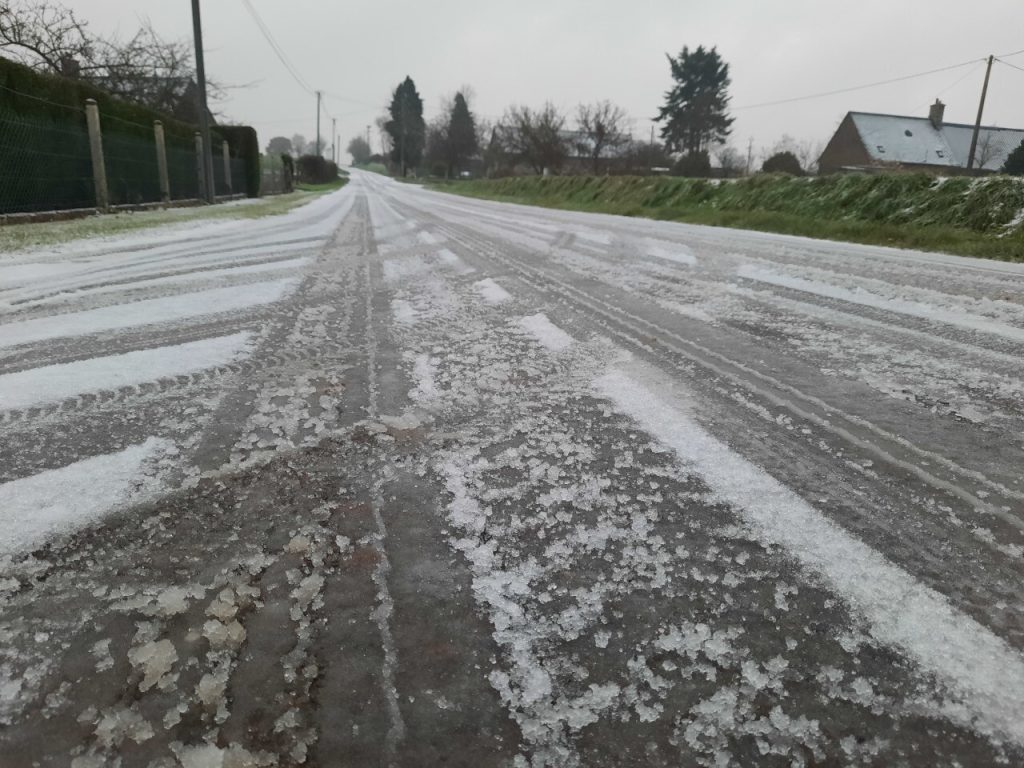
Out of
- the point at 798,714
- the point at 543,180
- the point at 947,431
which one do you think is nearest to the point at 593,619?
the point at 798,714

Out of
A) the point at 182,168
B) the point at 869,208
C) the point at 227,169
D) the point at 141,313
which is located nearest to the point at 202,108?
the point at 182,168

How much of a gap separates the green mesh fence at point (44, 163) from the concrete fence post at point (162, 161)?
3.38 m

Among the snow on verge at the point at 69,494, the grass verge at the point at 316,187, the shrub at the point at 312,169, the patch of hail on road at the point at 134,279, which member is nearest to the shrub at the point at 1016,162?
the patch of hail on road at the point at 134,279

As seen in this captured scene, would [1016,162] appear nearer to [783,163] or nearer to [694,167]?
[783,163]

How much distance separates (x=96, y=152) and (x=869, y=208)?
48.3ft

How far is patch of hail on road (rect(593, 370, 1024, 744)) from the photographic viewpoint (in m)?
1.02

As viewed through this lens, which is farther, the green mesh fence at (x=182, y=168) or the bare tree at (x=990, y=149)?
the bare tree at (x=990, y=149)

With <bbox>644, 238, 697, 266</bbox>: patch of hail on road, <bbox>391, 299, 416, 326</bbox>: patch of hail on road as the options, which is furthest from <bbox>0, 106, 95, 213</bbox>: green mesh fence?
<bbox>644, 238, 697, 266</bbox>: patch of hail on road

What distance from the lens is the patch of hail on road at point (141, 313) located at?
326 cm

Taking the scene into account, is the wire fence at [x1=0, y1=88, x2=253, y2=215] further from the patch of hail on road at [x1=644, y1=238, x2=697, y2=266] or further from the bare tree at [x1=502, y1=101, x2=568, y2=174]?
the bare tree at [x1=502, y1=101, x2=568, y2=174]

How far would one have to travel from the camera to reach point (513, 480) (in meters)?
1.75

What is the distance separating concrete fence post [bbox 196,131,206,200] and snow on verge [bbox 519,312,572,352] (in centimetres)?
1785

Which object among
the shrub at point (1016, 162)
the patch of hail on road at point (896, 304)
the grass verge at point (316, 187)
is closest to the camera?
the patch of hail on road at point (896, 304)

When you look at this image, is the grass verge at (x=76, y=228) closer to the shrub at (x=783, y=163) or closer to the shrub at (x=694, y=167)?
the shrub at (x=783, y=163)
